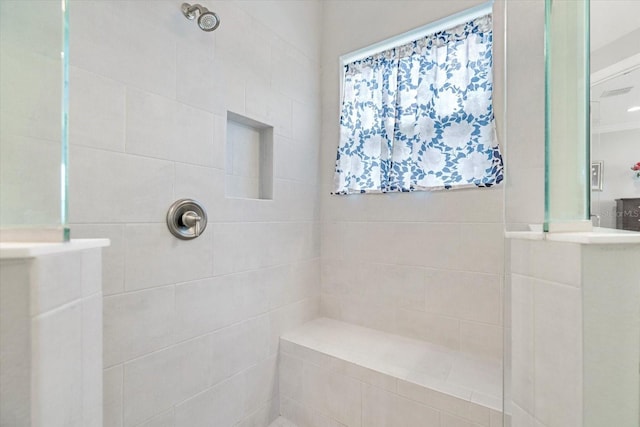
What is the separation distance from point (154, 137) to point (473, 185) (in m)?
1.61

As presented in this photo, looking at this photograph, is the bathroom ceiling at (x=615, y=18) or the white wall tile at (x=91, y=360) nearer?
the white wall tile at (x=91, y=360)

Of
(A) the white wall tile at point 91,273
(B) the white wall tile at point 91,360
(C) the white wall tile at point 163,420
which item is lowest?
(C) the white wall tile at point 163,420

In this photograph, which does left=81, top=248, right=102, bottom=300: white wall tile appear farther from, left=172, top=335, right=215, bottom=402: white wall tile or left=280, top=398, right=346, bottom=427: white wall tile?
left=280, top=398, right=346, bottom=427: white wall tile

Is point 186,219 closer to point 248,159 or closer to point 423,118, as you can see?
point 248,159

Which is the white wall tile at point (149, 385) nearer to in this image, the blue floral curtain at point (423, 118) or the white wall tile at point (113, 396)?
the white wall tile at point (113, 396)

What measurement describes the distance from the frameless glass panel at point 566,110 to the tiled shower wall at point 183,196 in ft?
4.21

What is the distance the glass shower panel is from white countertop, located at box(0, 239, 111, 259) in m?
0.03

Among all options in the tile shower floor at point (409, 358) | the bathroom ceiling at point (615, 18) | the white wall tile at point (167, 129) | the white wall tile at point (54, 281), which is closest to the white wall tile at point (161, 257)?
the white wall tile at point (167, 129)

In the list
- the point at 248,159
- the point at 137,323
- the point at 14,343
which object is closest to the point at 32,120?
the point at 14,343

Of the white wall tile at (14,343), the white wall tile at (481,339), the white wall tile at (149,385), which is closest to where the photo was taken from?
the white wall tile at (14,343)

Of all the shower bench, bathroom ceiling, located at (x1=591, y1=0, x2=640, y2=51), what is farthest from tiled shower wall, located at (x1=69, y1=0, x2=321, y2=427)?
bathroom ceiling, located at (x1=591, y1=0, x2=640, y2=51)

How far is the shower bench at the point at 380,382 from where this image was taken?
123cm

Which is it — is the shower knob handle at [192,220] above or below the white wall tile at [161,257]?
above

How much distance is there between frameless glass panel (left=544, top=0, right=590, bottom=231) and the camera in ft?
2.10
